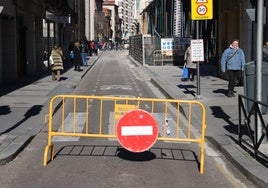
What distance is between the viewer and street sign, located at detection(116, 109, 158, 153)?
8.18m

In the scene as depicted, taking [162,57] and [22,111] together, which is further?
[162,57]

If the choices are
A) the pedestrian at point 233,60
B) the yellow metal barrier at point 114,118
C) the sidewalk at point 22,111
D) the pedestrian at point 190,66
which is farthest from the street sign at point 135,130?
the pedestrian at point 190,66

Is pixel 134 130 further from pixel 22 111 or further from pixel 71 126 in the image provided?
pixel 22 111

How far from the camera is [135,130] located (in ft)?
26.8

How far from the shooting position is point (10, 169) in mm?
7949

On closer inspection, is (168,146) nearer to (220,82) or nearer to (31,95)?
(31,95)

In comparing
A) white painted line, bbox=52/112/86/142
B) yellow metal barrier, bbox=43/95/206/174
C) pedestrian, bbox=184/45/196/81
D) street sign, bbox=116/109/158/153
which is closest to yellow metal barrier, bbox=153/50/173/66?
pedestrian, bbox=184/45/196/81

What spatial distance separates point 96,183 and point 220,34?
19.0 metres

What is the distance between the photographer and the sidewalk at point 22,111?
9.48 metres

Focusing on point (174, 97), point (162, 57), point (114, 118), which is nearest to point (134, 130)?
point (114, 118)

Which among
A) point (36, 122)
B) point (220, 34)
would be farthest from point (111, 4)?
point (36, 122)

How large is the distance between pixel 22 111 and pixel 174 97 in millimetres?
5388

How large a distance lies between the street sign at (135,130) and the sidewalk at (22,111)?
1.82m

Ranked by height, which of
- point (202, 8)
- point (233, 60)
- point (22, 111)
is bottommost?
point (22, 111)
